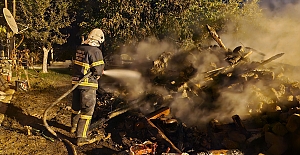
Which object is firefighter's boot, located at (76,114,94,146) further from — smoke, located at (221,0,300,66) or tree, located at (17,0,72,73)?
tree, located at (17,0,72,73)

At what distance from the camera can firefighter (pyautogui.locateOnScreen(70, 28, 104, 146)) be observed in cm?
521

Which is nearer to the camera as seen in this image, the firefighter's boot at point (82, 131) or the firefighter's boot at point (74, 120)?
the firefighter's boot at point (82, 131)

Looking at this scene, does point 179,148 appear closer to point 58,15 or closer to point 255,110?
point 255,110

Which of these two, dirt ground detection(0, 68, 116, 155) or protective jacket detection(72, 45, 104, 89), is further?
protective jacket detection(72, 45, 104, 89)

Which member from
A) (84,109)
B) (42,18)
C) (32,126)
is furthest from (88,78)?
(42,18)

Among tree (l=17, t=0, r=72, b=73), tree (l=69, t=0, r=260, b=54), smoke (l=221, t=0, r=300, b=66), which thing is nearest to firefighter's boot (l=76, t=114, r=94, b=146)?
smoke (l=221, t=0, r=300, b=66)

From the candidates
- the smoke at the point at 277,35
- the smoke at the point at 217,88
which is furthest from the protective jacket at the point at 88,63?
the smoke at the point at 277,35

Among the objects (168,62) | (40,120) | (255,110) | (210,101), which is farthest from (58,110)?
(255,110)

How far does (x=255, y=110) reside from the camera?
623 centimetres

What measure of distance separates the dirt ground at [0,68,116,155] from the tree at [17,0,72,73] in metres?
6.72

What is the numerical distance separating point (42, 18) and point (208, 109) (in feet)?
37.0

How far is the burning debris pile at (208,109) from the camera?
518 cm

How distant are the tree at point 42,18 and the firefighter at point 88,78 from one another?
394 inches

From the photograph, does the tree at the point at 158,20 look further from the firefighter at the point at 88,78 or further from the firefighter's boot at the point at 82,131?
the firefighter's boot at the point at 82,131
